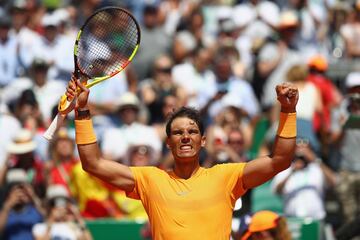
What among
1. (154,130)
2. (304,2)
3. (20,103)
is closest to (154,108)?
(154,130)

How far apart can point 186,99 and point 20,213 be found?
11.0ft

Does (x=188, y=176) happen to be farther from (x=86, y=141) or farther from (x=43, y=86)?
(x=43, y=86)

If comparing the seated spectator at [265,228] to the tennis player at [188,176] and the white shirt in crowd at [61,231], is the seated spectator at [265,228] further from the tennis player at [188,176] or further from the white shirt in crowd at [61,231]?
the white shirt in crowd at [61,231]

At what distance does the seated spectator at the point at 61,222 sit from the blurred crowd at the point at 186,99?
0.05 feet

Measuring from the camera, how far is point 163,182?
6707 millimetres

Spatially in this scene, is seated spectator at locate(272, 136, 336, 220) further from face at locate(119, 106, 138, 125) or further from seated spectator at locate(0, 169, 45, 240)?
seated spectator at locate(0, 169, 45, 240)

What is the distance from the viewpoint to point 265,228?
26.3 feet

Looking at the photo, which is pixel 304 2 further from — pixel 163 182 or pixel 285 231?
pixel 163 182

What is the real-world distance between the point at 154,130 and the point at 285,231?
490cm

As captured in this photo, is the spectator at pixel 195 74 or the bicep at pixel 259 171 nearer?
the bicep at pixel 259 171

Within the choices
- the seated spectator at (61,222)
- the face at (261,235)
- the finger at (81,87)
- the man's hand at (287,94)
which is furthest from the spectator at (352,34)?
the finger at (81,87)

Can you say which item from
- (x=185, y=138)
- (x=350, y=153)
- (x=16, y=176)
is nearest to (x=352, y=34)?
(x=350, y=153)

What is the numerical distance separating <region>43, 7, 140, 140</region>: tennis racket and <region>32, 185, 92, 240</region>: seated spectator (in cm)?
342

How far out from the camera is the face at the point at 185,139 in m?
6.68
